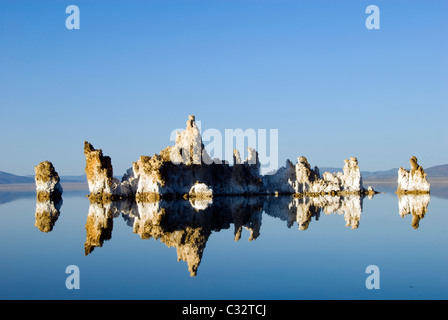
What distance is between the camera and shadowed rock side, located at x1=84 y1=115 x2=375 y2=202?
180ft

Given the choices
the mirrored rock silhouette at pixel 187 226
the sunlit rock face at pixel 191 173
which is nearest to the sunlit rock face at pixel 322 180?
the sunlit rock face at pixel 191 173

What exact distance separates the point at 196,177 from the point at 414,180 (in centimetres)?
3082

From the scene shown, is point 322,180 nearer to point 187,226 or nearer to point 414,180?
point 414,180

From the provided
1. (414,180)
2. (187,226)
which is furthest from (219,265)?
(414,180)

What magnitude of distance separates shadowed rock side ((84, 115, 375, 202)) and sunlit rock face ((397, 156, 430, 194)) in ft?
15.6

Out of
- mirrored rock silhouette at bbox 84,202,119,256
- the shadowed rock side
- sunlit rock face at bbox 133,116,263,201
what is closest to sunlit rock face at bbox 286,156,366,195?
the shadowed rock side

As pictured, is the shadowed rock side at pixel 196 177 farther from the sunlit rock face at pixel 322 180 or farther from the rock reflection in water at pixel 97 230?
the rock reflection in water at pixel 97 230

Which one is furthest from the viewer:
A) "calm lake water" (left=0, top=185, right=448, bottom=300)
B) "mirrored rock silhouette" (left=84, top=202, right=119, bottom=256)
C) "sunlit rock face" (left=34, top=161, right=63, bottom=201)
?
"sunlit rock face" (left=34, top=161, right=63, bottom=201)

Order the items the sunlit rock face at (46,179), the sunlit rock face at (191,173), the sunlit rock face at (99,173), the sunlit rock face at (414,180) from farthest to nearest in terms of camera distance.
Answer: the sunlit rock face at (414,180)
the sunlit rock face at (46,179)
the sunlit rock face at (191,173)
the sunlit rock face at (99,173)

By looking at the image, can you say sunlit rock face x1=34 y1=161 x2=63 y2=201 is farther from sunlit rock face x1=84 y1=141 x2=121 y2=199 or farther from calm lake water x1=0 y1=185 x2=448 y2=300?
calm lake water x1=0 y1=185 x2=448 y2=300

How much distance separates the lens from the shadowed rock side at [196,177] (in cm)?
5491

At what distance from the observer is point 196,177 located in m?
59.8
